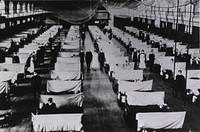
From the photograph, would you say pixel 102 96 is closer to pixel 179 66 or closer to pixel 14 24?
pixel 179 66

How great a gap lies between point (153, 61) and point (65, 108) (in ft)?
33.3

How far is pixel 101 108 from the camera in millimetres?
12391

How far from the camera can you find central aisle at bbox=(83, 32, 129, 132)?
10.4 meters

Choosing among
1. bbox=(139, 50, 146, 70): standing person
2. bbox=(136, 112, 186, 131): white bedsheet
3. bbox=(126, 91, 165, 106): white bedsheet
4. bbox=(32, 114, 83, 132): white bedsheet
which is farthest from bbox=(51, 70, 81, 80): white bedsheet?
bbox=(139, 50, 146, 70): standing person

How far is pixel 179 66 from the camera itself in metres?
16.5

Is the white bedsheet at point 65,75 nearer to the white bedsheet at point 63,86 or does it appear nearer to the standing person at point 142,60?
the white bedsheet at point 63,86

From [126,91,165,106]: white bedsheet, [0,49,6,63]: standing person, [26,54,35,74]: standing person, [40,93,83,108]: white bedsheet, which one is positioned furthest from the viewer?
[0,49,6,63]: standing person

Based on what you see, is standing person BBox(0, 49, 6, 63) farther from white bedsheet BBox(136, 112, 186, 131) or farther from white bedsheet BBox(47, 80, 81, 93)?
white bedsheet BBox(136, 112, 186, 131)

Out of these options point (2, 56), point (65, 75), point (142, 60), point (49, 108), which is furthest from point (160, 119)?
point (2, 56)

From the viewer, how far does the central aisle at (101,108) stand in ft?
34.1

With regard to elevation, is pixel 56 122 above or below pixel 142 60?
below

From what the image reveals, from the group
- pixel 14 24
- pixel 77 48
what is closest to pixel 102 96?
pixel 77 48

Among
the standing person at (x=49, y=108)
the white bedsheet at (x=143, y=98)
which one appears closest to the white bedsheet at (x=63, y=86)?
the standing person at (x=49, y=108)

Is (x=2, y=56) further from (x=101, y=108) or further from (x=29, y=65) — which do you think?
(x=101, y=108)
